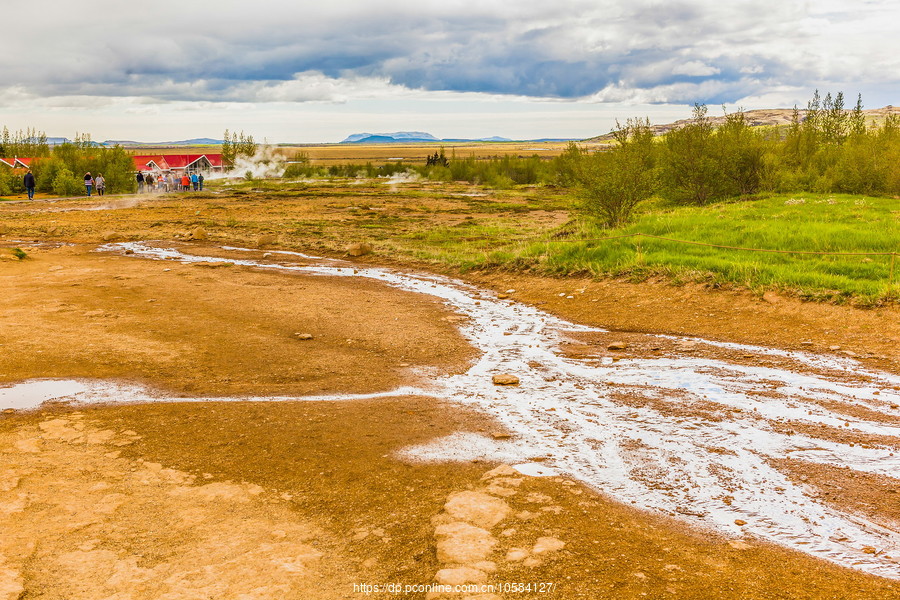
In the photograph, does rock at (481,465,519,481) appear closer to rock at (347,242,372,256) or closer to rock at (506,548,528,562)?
rock at (506,548,528,562)

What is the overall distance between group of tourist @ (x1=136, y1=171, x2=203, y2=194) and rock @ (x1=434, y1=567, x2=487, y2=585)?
1941 inches

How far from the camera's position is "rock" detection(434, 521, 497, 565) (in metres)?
4.53

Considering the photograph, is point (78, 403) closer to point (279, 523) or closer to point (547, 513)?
point (279, 523)

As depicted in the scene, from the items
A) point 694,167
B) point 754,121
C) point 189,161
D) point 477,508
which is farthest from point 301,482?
point 189,161

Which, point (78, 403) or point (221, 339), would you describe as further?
point (221, 339)

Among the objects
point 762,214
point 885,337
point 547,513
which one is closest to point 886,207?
point 762,214

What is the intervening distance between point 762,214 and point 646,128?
12794mm

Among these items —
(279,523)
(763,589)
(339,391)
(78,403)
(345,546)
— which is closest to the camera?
(763,589)

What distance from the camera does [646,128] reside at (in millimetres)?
29344

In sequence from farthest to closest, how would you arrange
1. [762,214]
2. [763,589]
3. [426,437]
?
1. [762,214]
2. [426,437]
3. [763,589]

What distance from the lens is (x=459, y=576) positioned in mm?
4309

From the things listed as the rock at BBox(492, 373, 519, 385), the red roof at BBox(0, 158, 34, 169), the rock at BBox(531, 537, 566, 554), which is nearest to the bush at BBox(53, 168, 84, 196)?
the red roof at BBox(0, 158, 34, 169)

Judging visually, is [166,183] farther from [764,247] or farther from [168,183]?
[764,247]

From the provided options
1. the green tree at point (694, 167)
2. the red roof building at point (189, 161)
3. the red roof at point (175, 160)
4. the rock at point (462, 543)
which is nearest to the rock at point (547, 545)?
the rock at point (462, 543)
